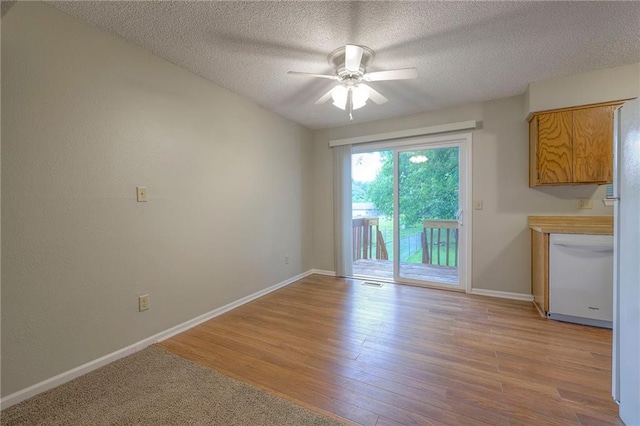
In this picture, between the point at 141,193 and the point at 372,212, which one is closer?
the point at 141,193

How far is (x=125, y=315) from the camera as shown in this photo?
2.04 metres

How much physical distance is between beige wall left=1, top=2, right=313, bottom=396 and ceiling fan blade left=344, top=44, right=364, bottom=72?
1526 mm

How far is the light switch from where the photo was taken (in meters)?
2.11

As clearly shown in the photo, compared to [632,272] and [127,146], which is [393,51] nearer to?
[632,272]

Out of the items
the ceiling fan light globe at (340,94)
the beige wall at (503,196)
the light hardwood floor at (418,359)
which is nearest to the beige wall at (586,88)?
the beige wall at (503,196)

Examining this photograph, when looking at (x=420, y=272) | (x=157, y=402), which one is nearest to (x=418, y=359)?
(x=157, y=402)

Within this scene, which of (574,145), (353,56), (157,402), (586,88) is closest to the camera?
(157,402)

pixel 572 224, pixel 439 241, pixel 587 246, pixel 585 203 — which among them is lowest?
pixel 439 241

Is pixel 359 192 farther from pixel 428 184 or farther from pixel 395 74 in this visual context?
pixel 395 74

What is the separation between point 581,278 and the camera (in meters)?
2.41

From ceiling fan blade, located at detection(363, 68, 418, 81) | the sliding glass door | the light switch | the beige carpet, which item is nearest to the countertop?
the sliding glass door

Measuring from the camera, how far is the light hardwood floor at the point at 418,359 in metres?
1.48

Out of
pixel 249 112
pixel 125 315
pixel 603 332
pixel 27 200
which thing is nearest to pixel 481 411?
pixel 603 332

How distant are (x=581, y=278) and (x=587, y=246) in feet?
0.97
